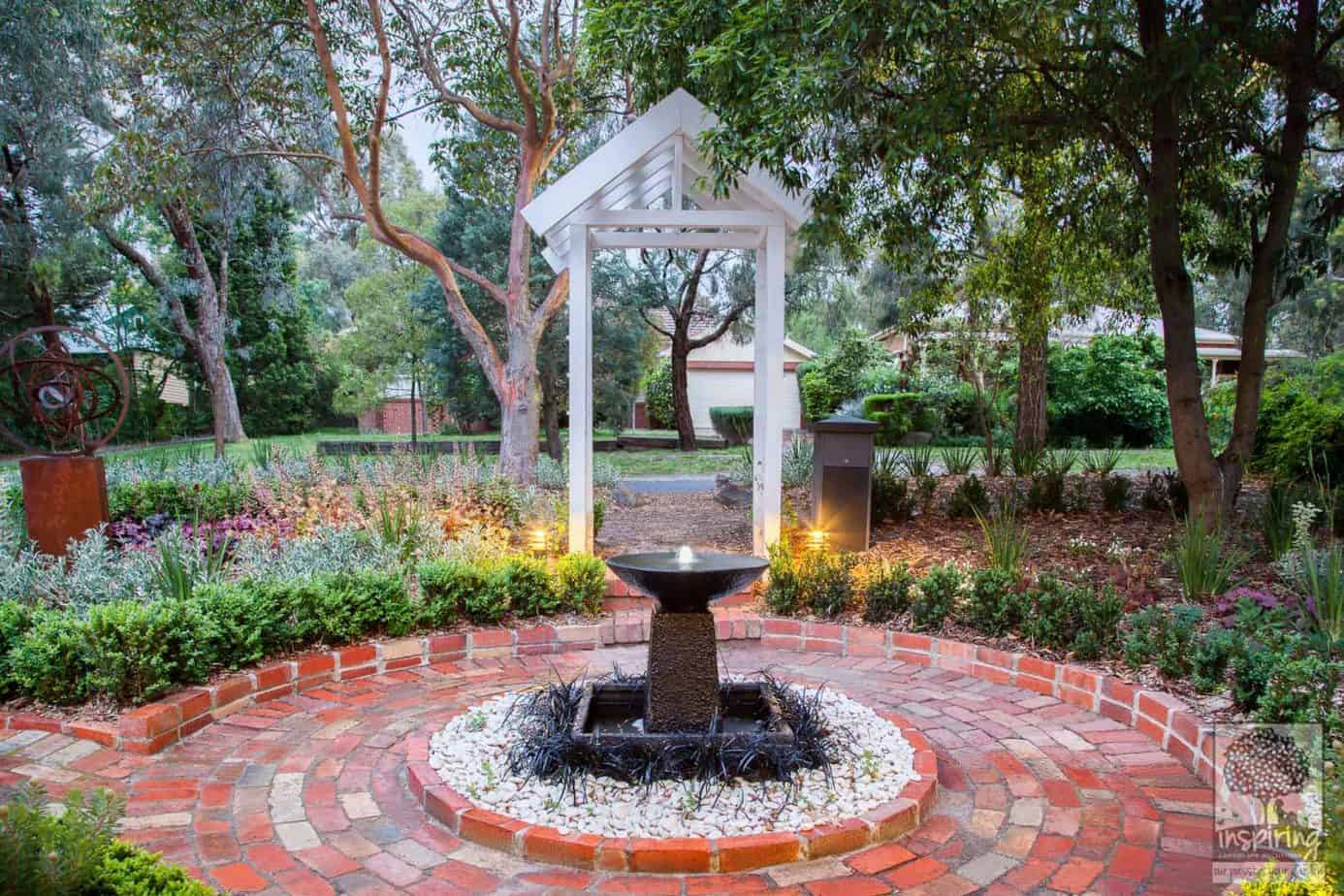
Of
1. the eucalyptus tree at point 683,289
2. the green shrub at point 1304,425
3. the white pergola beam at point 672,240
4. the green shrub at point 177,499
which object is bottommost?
the green shrub at point 177,499

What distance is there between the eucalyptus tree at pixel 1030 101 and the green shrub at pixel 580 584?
263cm

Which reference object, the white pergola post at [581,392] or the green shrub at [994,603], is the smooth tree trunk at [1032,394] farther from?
the white pergola post at [581,392]

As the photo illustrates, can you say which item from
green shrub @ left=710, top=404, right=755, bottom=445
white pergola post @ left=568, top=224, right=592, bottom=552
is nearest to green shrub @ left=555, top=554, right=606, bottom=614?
white pergola post @ left=568, top=224, right=592, bottom=552

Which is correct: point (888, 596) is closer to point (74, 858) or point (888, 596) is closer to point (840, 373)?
point (74, 858)

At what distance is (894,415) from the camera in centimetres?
1808

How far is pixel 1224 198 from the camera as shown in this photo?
6.42m

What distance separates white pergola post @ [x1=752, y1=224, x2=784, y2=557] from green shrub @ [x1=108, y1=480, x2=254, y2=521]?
15.2ft

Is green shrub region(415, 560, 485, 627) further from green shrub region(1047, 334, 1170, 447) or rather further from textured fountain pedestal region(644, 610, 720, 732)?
green shrub region(1047, 334, 1170, 447)

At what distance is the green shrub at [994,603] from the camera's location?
4.39 m

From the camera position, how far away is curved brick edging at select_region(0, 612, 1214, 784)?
3252 mm

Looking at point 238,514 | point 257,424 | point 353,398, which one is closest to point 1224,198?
point 238,514

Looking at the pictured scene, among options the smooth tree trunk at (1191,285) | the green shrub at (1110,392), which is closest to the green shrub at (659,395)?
the green shrub at (1110,392)

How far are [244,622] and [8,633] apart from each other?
0.93 metres

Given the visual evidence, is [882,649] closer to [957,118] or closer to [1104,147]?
[957,118]
